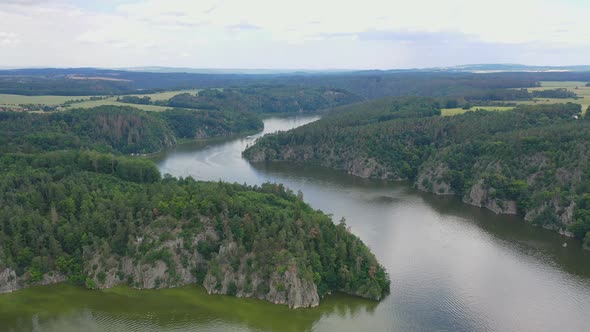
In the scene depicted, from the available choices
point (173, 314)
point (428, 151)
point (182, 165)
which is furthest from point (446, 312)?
point (182, 165)

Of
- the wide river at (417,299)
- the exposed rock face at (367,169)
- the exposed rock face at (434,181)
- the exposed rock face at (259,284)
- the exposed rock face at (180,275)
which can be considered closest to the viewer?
the wide river at (417,299)

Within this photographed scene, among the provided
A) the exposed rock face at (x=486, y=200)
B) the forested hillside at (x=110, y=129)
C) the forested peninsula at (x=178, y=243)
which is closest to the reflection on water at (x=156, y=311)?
the forested peninsula at (x=178, y=243)

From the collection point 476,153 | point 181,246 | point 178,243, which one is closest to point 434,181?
point 476,153

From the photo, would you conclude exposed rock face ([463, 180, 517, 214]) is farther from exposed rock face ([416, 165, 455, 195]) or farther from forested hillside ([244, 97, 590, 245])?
exposed rock face ([416, 165, 455, 195])

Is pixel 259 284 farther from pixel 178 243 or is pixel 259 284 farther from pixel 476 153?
pixel 476 153

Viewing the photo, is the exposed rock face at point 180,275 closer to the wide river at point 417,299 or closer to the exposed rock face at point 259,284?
the exposed rock face at point 259,284

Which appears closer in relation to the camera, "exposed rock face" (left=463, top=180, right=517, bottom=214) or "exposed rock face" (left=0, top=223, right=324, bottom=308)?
"exposed rock face" (left=0, top=223, right=324, bottom=308)

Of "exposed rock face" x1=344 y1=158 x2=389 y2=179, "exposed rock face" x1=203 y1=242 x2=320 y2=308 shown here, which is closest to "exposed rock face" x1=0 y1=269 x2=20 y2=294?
"exposed rock face" x1=203 y1=242 x2=320 y2=308
